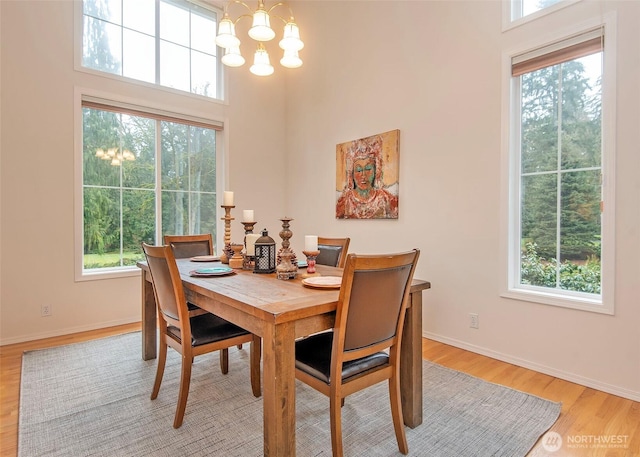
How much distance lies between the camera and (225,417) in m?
1.86

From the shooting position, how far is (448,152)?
2957 millimetres

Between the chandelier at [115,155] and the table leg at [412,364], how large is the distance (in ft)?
10.8

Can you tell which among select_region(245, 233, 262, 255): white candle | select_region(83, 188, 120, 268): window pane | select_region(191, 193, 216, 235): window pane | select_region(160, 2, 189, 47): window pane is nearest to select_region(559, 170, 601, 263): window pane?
select_region(245, 233, 262, 255): white candle

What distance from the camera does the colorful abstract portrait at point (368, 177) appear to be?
3375 millimetres

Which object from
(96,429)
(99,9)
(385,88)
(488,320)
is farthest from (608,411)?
(99,9)

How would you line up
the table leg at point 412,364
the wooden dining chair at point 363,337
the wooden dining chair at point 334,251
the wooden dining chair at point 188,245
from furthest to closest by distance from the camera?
the wooden dining chair at point 188,245, the wooden dining chair at point 334,251, the table leg at point 412,364, the wooden dining chair at point 363,337

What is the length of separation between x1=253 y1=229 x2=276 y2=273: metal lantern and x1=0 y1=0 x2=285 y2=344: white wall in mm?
2261

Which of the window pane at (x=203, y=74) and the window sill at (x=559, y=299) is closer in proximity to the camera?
the window sill at (x=559, y=299)

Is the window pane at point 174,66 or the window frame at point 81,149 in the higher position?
the window pane at point 174,66

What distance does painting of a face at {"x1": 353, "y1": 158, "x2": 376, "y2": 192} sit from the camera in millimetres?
3564

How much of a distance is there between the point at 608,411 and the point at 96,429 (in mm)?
2776

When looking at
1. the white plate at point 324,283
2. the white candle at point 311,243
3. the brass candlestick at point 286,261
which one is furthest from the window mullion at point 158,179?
the white plate at point 324,283

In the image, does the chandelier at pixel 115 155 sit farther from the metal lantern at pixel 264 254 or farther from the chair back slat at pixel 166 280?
the metal lantern at pixel 264 254

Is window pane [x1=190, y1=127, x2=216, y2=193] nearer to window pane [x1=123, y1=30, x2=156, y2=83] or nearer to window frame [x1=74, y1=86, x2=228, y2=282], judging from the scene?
window frame [x1=74, y1=86, x2=228, y2=282]
